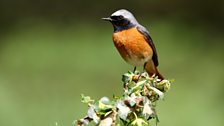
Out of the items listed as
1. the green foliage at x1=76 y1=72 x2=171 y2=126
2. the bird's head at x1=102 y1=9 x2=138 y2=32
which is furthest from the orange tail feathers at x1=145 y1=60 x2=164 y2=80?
the green foliage at x1=76 y1=72 x2=171 y2=126

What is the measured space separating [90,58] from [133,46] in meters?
3.43

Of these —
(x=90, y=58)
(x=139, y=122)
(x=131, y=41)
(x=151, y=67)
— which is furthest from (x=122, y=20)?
(x=90, y=58)

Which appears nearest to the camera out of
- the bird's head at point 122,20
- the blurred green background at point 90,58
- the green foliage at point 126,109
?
the green foliage at point 126,109

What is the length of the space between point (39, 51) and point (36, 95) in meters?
1.21

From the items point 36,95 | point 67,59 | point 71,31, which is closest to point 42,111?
point 36,95

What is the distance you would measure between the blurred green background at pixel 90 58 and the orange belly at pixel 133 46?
5.89 feet

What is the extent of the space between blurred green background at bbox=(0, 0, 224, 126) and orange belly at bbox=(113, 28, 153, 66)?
70.7 inches

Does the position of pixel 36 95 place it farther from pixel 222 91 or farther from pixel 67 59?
pixel 222 91

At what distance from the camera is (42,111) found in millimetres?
5047

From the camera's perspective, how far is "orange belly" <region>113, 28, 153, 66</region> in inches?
113

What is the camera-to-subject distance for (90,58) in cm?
631

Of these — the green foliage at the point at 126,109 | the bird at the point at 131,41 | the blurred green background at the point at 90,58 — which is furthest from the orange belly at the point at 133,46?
the blurred green background at the point at 90,58

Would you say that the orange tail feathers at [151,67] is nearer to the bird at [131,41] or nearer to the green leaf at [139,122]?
the bird at [131,41]

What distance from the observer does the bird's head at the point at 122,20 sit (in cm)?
281
